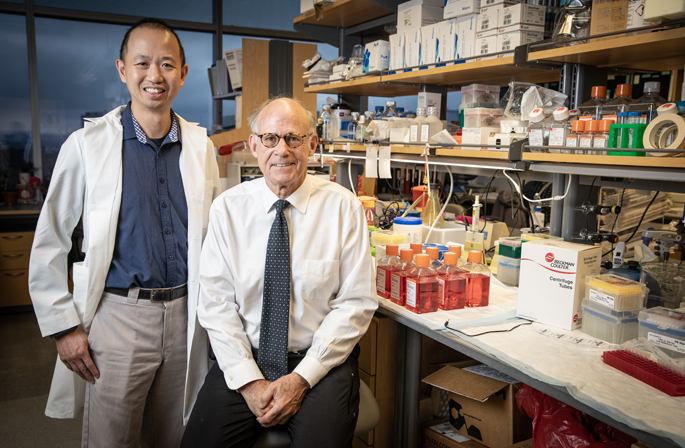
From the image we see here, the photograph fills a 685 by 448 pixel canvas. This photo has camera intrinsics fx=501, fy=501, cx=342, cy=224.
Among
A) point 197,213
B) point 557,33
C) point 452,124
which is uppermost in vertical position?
point 557,33

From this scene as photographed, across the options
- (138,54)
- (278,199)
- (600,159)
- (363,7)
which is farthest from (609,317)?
(363,7)

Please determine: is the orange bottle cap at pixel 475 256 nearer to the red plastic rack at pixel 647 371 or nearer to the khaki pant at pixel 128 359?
the red plastic rack at pixel 647 371

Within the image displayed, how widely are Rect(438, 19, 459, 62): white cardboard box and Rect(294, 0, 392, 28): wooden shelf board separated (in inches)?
25.6

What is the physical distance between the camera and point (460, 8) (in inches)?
79.4

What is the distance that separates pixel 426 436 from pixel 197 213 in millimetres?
1231

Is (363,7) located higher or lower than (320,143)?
higher

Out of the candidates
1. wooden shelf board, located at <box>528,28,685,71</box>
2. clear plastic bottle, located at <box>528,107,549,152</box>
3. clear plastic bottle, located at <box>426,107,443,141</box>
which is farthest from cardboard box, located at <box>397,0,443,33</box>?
clear plastic bottle, located at <box>528,107,549,152</box>

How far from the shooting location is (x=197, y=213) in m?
1.64

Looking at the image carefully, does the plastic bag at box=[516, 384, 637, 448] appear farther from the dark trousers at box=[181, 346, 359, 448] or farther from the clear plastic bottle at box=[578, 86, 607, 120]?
the clear plastic bottle at box=[578, 86, 607, 120]

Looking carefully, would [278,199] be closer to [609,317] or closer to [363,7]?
[609,317]

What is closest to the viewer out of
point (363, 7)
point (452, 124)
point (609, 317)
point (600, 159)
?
point (609, 317)

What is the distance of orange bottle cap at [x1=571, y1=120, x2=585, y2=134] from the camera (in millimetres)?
1577

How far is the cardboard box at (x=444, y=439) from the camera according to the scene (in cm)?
183

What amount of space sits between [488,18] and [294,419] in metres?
1.56
